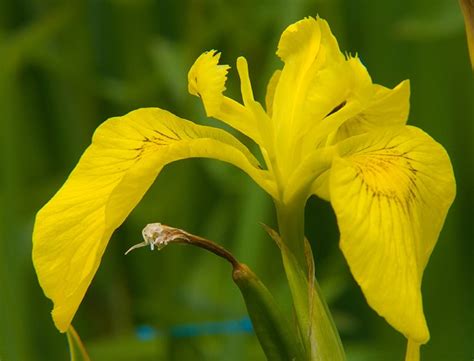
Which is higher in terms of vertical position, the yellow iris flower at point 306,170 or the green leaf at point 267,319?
the yellow iris flower at point 306,170

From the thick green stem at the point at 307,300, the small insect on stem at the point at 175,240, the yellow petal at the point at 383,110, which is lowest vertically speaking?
the thick green stem at the point at 307,300

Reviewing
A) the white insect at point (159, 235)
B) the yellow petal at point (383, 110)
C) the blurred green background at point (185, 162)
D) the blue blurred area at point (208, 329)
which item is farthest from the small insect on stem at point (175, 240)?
the blurred green background at point (185, 162)

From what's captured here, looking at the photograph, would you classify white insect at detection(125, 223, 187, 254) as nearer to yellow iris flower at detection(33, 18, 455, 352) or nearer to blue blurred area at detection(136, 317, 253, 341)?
yellow iris flower at detection(33, 18, 455, 352)

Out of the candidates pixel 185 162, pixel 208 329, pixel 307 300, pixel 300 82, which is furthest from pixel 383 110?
pixel 185 162

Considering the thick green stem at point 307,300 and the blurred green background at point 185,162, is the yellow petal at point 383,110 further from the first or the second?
the blurred green background at point 185,162

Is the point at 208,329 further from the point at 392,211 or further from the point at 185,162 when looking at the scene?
the point at 392,211

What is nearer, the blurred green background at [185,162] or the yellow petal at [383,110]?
the yellow petal at [383,110]

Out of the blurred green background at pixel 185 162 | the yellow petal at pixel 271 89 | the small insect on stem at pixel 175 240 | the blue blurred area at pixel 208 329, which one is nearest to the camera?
the small insect on stem at pixel 175 240

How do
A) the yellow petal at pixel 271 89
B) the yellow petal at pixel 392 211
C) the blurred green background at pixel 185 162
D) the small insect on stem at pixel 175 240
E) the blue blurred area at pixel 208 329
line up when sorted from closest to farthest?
1. the yellow petal at pixel 392 211
2. the small insect on stem at pixel 175 240
3. the yellow petal at pixel 271 89
4. the blue blurred area at pixel 208 329
5. the blurred green background at pixel 185 162
